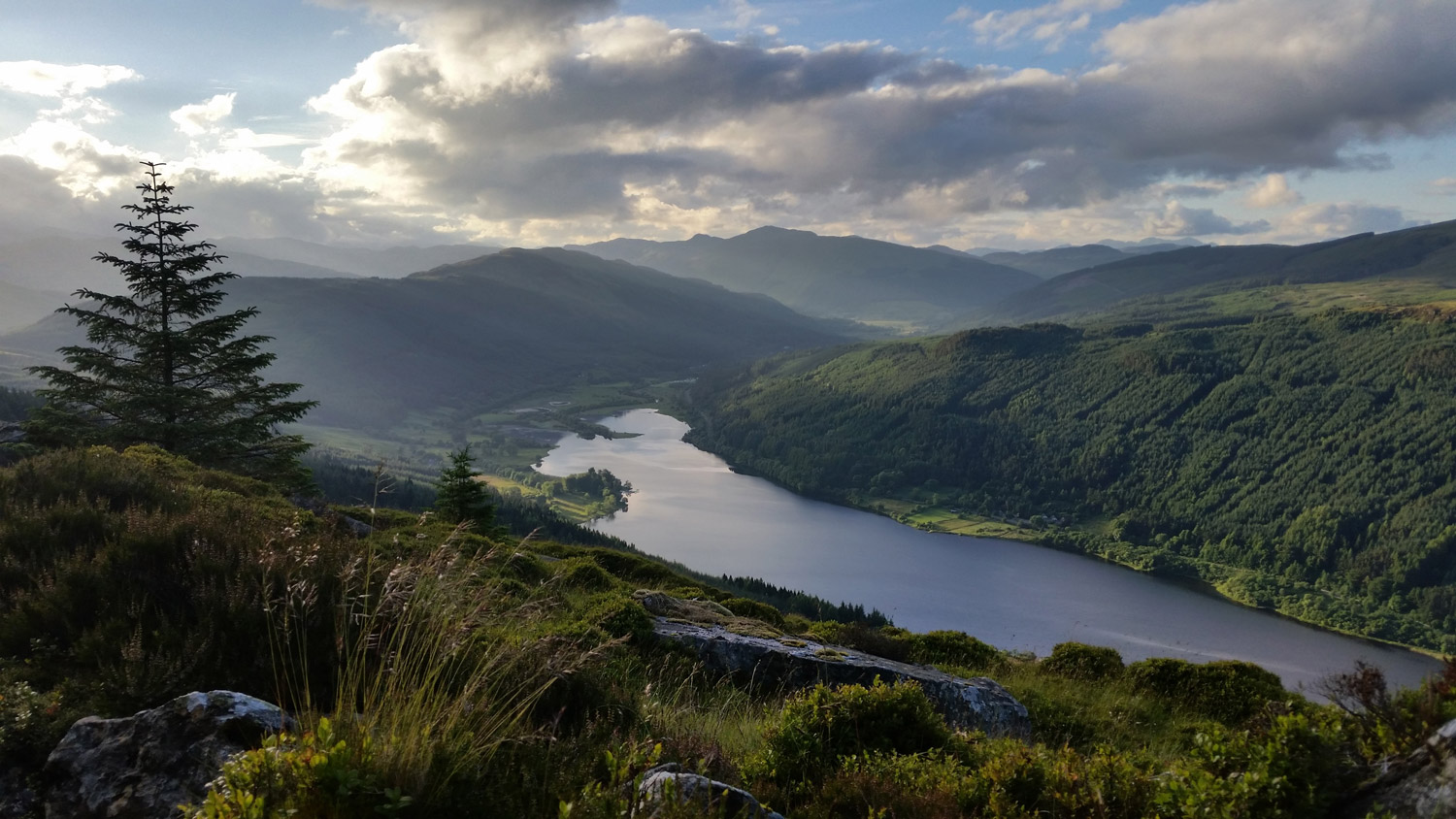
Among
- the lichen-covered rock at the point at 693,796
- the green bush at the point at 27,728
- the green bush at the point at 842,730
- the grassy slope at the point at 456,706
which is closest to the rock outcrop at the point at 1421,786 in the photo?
the grassy slope at the point at 456,706

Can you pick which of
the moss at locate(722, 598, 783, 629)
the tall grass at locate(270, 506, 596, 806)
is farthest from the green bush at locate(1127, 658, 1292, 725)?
the tall grass at locate(270, 506, 596, 806)

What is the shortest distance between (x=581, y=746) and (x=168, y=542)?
482 centimetres

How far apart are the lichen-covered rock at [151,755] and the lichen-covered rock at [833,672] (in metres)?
6.97

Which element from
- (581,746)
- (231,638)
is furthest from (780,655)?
(231,638)

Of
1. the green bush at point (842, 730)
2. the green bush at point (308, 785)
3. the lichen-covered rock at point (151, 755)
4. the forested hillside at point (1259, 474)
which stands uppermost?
the green bush at point (308, 785)

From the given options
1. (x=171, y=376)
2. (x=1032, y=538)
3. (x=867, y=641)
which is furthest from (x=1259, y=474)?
(x=171, y=376)

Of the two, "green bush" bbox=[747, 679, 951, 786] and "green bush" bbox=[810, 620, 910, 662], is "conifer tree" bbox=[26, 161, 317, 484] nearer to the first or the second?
"green bush" bbox=[810, 620, 910, 662]

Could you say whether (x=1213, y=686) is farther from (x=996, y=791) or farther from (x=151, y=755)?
(x=151, y=755)

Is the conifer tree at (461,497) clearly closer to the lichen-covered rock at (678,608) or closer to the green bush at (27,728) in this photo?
the lichen-covered rock at (678,608)

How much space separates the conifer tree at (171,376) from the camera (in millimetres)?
23719

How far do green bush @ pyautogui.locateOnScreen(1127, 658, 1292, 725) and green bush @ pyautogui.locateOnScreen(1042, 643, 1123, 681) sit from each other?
43 cm

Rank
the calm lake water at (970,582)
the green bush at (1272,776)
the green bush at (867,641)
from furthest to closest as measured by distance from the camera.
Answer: the calm lake water at (970,582) < the green bush at (867,641) < the green bush at (1272,776)

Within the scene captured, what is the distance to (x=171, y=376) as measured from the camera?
25.3m

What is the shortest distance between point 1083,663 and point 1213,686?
2152mm
